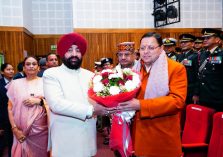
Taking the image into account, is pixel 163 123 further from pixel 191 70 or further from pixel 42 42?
pixel 42 42

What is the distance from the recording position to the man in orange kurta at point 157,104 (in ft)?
6.29

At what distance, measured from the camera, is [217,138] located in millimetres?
2578

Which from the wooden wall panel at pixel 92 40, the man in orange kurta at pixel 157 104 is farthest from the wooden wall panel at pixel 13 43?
the man in orange kurta at pixel 157 104

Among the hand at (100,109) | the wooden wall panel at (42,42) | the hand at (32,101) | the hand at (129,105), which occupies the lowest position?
the hand at (32,101)

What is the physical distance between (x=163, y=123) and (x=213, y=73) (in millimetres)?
2599

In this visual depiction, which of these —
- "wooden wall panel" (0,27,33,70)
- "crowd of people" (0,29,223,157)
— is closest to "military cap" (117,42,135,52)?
"crowd of people" (0,29,223,157)

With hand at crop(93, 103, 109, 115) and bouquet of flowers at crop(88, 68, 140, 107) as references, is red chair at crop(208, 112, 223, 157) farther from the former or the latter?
hand at crop(93, 103, 109, 115)

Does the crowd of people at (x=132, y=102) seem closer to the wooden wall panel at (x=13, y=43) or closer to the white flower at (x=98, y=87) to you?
the white flower at (x=98, y=87)

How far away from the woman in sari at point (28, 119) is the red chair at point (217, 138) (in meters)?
1.80

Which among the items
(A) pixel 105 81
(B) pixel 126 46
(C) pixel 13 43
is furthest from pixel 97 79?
(C) pixel 13 43

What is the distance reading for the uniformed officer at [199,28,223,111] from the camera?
13.8ft

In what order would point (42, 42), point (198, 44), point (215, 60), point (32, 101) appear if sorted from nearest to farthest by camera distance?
point (32, 101) → point (215, 60) → point (198, 44) → point (42, 42)

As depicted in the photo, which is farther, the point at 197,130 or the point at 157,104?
the point at 197,130

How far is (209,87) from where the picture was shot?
14.2 ft
